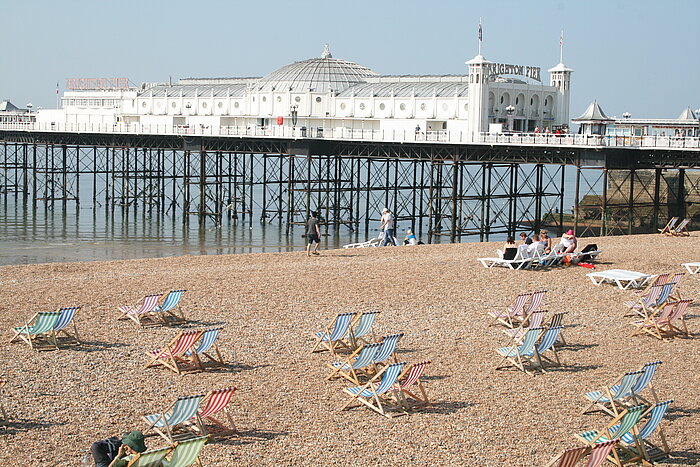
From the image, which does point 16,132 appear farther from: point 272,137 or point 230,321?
point 230,321

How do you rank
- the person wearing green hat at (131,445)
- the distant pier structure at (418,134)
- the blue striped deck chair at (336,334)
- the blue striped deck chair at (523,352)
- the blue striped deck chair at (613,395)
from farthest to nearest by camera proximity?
the distant pier structure at (418,134) → the blue striped deck chair at (336,334) → the blue striped deck chair at (523,352) → the blue striped deck chair at (613,395) → the person wearing green hat at (131,445)

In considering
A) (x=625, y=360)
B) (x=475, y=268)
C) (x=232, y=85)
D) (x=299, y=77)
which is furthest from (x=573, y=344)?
(x=232, y=85)

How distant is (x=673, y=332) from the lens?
1484 centimetres

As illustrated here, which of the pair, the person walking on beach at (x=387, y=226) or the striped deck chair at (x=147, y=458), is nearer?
the striped deck chair at (x=147, y=458)

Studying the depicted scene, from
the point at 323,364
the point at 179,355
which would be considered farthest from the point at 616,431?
the point at 179,355

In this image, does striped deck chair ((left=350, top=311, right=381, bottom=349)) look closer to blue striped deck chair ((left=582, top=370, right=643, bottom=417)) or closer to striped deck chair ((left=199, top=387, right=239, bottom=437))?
blue striped deck chair ((left=582, top=370, right=643, bottom=417))

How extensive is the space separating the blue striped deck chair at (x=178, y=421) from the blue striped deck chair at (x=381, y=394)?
1.74m

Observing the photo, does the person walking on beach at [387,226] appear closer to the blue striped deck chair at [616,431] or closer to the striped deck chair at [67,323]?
the striped deck chair at [67,323]

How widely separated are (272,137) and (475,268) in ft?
79.6

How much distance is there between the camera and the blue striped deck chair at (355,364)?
11844mm

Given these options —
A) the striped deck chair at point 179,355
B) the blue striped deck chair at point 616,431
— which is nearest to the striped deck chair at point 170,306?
the striped deck chair at point 179,355

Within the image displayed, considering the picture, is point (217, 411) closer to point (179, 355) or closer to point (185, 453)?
point (185, 453)

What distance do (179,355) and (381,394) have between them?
275cm

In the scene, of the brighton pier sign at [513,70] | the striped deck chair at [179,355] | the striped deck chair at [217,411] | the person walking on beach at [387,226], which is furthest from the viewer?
the brighton pier sign at [513,70]
